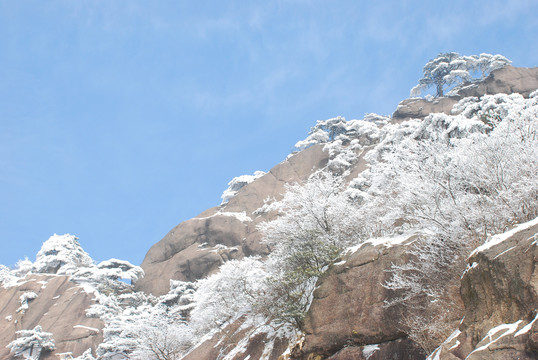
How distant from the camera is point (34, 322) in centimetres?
4831

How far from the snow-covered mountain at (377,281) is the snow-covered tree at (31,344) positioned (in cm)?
13

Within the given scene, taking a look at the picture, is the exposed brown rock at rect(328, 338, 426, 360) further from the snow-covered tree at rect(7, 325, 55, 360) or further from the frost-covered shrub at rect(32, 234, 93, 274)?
the frost-covered shrub at rect(32, 234, 93, 274)

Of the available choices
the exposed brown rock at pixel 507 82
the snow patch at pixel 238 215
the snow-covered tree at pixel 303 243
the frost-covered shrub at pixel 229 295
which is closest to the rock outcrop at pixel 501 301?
the snow-covered tree at pixel 303 243

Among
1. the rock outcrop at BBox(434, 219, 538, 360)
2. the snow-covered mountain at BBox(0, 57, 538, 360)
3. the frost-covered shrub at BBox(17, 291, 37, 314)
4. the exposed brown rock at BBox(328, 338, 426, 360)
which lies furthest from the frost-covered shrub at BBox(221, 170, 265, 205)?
the rock outcrop at BBox(434, 219, 538, 360)

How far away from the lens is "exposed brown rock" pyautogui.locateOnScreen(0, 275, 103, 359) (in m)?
45.6

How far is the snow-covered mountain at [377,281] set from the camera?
957cm

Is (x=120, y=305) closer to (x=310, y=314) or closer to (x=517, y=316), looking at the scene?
(x=310, y=314)

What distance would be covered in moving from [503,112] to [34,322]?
57.2 m

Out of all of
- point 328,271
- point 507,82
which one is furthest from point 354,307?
point 507,82

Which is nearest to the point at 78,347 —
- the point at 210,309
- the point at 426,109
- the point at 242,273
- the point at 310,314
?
the point at 210,309

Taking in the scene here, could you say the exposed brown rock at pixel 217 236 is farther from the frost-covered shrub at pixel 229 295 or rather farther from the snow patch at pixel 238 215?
the frost-covered shrub at pixel 229 295

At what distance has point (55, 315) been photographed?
48875 mm

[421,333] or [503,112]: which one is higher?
[503,112]

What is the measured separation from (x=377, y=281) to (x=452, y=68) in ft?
236
